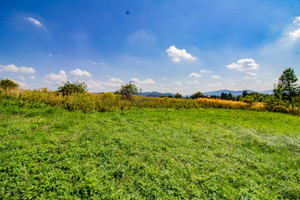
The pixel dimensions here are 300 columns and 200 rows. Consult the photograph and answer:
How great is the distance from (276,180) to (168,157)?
2647 mm

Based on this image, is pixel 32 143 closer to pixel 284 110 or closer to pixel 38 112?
pixel 38 112

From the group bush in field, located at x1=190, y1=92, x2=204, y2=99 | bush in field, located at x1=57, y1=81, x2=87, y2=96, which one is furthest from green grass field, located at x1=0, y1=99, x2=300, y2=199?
bush in field, located at x1=190, y1=92, x2=204, y2=99

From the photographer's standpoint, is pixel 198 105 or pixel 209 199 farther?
pixel 198 105

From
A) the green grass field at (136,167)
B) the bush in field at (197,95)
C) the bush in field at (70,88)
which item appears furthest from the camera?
the bush in field at (197,95)

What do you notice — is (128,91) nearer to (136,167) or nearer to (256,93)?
(136,167)

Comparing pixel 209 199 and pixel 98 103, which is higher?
pixel 98 103

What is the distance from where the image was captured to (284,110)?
17.4 meters

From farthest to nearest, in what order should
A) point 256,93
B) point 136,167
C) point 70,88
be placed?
point 256,93 → point 70,88 → point 136,167

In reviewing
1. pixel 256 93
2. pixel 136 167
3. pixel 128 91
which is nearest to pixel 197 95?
pixel 256 93

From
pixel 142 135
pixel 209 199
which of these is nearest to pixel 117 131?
pixel 142 135

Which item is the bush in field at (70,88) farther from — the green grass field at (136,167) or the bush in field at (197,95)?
the bush in field at (197,95)

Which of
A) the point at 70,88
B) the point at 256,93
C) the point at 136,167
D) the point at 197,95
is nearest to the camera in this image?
the point at 136,167

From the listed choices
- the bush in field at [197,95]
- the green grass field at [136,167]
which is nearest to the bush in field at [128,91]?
the green grass field at [136,167]

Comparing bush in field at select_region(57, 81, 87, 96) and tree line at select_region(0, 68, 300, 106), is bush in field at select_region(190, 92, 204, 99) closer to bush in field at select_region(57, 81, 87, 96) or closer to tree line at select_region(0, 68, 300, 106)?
tree line at select_region(0, 68, 300, 106)
